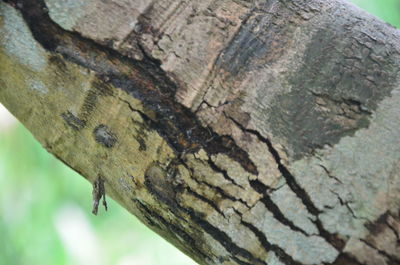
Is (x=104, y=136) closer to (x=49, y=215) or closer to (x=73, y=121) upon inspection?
(x=73, y=121)

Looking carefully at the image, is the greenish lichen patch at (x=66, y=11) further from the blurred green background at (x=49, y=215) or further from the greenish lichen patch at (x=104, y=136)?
the blurred green background at (x=49, y=215)

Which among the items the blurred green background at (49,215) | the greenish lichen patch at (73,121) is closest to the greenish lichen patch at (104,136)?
the greenish lichen patch at (73,121)

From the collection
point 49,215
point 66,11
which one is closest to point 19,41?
point 66,11

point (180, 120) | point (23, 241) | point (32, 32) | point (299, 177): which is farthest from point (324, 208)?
point (23, 241)

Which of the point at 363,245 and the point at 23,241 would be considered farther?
the point at 23,241

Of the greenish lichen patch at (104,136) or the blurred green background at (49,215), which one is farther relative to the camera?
the blurred green background at (49,215)

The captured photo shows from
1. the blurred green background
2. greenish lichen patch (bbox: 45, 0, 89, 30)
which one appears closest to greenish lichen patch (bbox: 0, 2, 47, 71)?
greenish lichen patch (bbox: 45, 0, 89, 30)

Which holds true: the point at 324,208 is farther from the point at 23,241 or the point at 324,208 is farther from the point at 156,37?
the point at 23,241
